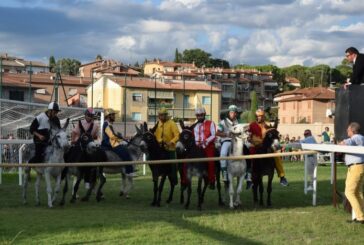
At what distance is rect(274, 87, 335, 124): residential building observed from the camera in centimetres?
8625

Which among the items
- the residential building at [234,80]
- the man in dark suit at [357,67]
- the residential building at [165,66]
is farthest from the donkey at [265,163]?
the residential building at [165,66]

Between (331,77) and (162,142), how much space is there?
4513 inches

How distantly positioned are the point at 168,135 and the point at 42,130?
121 inches

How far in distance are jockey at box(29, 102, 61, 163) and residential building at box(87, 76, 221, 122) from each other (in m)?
45.1

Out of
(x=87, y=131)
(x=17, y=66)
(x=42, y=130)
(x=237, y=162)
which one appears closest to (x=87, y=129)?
(x=87, y=131)

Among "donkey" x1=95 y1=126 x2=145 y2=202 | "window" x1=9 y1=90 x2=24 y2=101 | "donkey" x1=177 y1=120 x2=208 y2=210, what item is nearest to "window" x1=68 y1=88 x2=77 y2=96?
"window" x1=9 y1=90 x2=24 y2=101

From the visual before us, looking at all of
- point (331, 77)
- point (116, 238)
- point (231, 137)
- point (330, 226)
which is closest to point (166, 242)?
point (116, 238)

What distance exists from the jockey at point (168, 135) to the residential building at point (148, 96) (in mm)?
43802

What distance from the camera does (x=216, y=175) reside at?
46.9ft

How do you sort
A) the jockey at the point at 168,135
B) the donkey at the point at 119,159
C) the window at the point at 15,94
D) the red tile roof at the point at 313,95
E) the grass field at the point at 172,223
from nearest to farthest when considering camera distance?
the grass field at the point at 172,223
the jockey at the point at 168,135
the donkey at the point at 119,159
the window at the point at 15,94
the red tile roof at the point at 313,95

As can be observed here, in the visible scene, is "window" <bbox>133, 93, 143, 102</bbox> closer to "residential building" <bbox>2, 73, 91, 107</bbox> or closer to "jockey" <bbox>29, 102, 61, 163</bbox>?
"residential building" <bbox>2, 73, 91, 107</bbox>

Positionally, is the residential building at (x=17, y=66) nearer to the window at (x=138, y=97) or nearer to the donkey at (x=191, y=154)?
the window at (x=138, y=97)

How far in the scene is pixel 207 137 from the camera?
13625 mm

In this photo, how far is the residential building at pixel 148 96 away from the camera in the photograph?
204 feet
